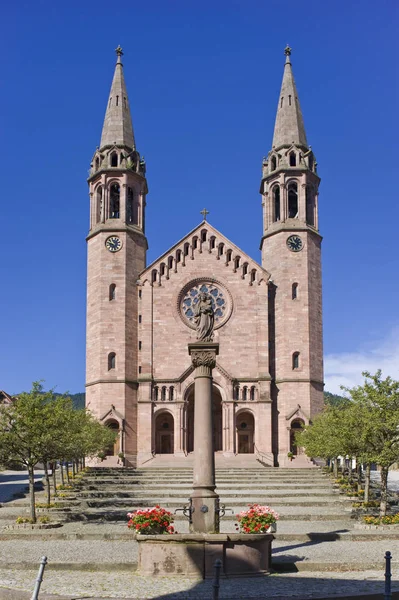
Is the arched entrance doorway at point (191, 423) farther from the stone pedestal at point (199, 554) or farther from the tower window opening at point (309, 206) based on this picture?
the stone pedestal at point (199, 554)

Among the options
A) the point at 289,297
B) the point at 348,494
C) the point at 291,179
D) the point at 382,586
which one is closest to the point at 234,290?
the point at 289,297

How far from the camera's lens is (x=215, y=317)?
64750 mm

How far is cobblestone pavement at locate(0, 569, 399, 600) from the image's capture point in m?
17.1

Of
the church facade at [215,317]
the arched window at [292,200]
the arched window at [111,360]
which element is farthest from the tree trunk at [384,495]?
the arched window at [292,200]

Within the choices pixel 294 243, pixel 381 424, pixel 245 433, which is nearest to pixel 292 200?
pixel 294 243

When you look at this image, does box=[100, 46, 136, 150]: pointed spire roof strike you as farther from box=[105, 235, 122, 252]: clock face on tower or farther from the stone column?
the stone column

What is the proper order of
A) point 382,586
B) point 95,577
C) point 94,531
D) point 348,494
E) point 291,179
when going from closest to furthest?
point 382,586, point 95,577, point 94,531, point 348,494, point 291,179

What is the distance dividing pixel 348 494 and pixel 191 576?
2266 cm

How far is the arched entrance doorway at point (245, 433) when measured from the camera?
62812 mm

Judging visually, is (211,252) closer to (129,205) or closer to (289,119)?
(129,205)

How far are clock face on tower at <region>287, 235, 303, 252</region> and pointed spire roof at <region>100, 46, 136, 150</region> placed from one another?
15268 millimetres

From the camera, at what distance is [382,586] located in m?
18.0

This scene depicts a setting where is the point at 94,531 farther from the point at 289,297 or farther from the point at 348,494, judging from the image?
the point at 289,297

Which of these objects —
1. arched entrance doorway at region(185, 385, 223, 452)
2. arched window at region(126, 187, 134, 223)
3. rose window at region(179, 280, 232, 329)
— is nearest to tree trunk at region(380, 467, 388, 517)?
arched entrance doorway at region(185, 385, 223, 452)
